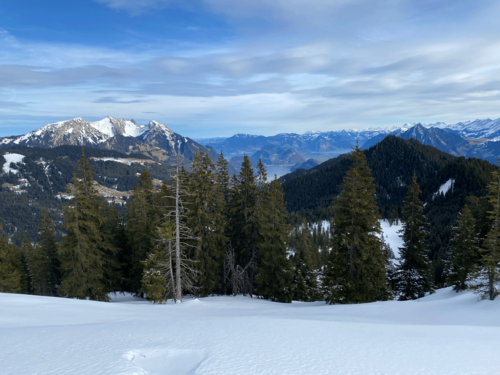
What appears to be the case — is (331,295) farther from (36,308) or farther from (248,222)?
(36,308)

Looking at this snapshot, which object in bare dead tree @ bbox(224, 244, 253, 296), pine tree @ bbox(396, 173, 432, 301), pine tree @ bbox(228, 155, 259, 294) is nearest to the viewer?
bare dead tree @ bbox(224, 244, 253, 296)

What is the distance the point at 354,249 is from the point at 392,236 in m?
143

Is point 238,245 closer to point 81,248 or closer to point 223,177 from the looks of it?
point 223,177

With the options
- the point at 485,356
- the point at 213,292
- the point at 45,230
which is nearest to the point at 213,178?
the point at 213,292

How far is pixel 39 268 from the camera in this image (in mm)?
37844

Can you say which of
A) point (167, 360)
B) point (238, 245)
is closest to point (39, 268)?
point (238, 245)

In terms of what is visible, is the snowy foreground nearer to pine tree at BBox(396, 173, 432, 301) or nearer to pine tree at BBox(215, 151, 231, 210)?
pine tree at BBox(215, 151, 231, 210)

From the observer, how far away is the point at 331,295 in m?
23.7

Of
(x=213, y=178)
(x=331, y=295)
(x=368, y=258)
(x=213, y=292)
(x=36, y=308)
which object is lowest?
(x=213, y=292)

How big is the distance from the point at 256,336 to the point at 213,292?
2052 centimetres

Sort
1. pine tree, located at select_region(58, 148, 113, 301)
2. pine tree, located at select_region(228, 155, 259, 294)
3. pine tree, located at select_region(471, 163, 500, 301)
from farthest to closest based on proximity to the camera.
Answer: pine tree, located at select_region(228, 155, 259, 294), pine tree, located at select_region(58, 148, 113, 301), pine tree, located at select_region(471, 163, 500, 301)

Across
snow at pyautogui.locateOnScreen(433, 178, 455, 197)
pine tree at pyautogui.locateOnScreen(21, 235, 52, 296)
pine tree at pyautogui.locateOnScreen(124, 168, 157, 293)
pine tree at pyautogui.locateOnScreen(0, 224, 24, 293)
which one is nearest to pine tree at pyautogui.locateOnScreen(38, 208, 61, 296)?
pine tree at pyautogui.locateOnScreen(21, 235, 52, 296)

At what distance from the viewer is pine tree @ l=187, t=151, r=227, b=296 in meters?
26.8

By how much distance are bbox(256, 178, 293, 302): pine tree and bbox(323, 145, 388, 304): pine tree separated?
4.41 metres
